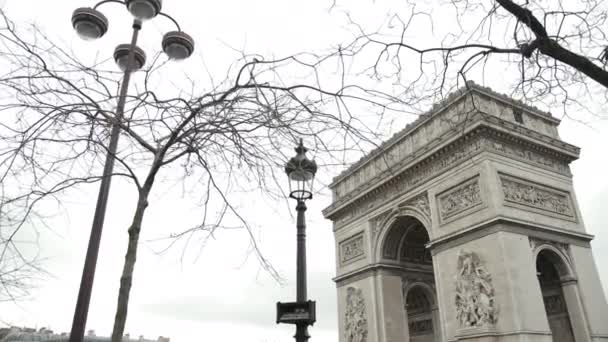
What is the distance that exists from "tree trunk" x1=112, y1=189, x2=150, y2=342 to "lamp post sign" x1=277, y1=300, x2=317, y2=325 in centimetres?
194

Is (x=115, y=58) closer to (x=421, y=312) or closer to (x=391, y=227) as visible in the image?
(x=391, y=227)

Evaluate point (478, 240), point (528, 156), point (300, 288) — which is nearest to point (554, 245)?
point (478, 240)

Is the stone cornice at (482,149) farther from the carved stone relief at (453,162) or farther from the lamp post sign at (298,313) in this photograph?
the lamp post sign at (298,313)

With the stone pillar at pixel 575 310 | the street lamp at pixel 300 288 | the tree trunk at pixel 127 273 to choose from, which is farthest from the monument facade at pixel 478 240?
the tree trunk at pixel 127 273

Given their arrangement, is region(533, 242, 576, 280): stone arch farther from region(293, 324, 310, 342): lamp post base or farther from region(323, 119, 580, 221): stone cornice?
region(293, 324, 310, 342): lamp post base

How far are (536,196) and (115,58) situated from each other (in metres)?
15.0

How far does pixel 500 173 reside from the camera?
15953 millimetres

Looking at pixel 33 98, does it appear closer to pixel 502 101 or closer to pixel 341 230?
pixel 502 101

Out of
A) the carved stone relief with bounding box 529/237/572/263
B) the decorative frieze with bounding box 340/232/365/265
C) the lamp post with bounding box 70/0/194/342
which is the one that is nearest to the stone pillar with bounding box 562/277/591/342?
the carved stone relief with bounding box 529/237/572/263

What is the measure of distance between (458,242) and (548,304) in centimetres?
425

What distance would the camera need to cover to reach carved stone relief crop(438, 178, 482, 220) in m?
16.1

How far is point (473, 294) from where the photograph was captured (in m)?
15.0

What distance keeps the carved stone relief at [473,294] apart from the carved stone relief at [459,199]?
1.57 meters

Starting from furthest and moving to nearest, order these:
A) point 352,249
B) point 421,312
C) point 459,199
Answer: point 352,249, point 421,312, point 459,199
